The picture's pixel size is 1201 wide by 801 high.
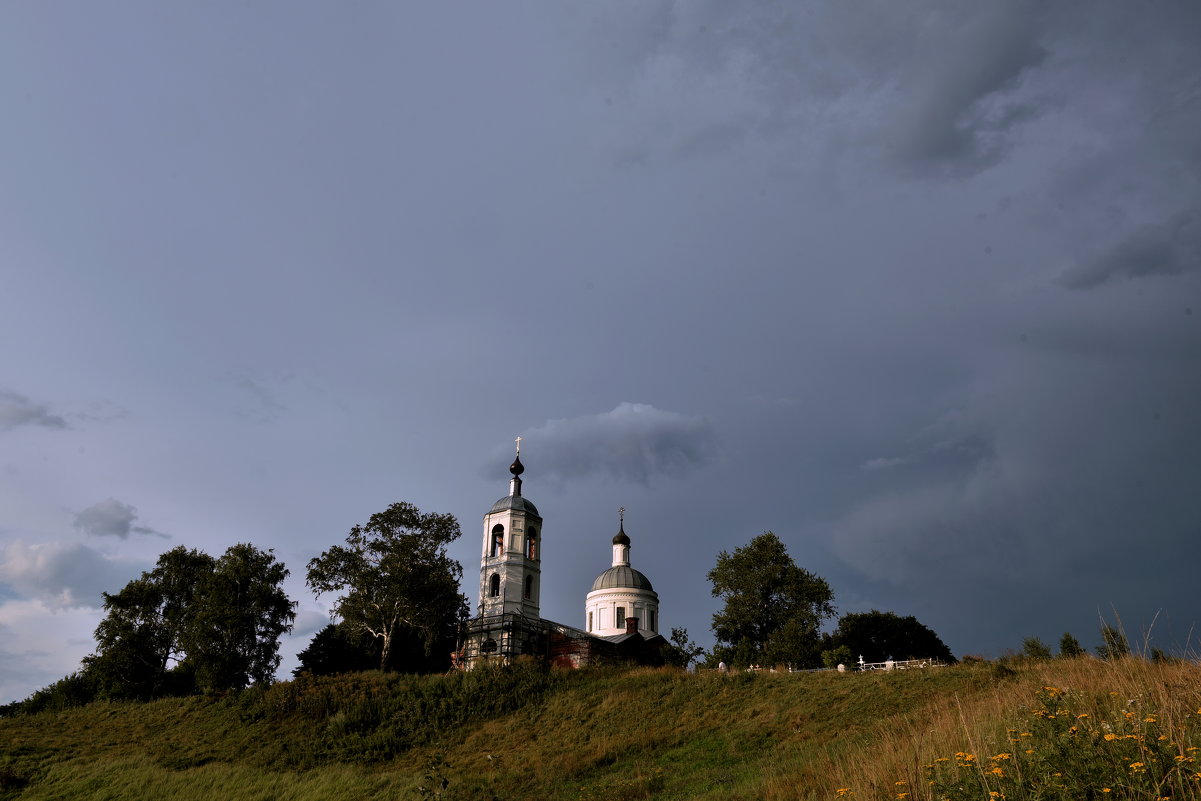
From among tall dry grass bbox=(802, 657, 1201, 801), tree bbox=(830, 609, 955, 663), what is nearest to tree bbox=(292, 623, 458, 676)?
tree bbox=(830, 609, 955, 663)

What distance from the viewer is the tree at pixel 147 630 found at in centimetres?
4528

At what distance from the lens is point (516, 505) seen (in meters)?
52.2

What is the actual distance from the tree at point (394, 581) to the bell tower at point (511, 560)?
4.20m

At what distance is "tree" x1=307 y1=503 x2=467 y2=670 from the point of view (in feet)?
142

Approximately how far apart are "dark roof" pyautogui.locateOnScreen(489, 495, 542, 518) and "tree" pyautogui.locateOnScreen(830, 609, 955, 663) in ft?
86.8

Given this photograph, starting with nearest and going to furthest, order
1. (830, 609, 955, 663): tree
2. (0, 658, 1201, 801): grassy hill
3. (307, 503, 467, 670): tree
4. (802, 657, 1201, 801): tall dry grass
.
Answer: (802, 657, 1201, 801): tall dry grass < (0, 658, 1201, 801): grassy hill < (307, 503, 467, 670): tree < (830, 609, 955, 663): tree

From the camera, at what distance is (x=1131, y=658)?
11.9 metres

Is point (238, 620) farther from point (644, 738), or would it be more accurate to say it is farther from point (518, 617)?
point (644, 738)

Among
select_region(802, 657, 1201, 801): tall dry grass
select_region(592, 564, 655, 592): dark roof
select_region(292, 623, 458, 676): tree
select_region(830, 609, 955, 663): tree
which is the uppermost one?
select_region(592, 564, 655, 592): dark roof

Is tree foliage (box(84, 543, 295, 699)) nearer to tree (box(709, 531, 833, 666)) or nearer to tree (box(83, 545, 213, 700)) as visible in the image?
tree (box(83, 545, 213, 700))

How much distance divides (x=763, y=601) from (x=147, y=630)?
38026 mm

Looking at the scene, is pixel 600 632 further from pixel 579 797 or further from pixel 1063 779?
pixel 1063 779

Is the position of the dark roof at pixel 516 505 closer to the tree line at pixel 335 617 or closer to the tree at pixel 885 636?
the tree line at pixel 335 617

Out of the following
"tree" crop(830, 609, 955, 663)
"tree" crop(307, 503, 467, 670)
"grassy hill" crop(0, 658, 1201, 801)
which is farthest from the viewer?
"tree" crop(830, 609, 955, 663)
